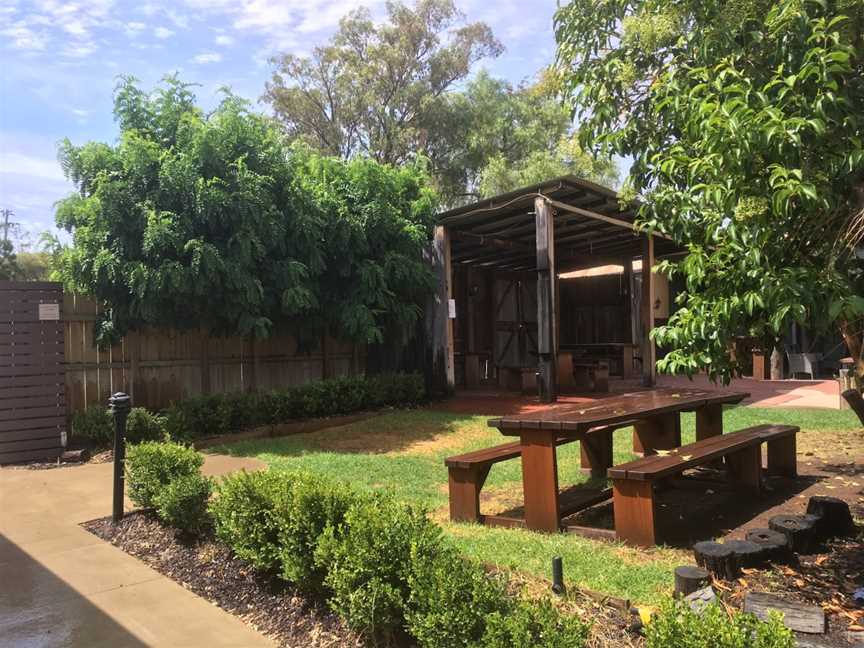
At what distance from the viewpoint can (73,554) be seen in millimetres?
4902

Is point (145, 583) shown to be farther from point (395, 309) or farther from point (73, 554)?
point (395, 309)

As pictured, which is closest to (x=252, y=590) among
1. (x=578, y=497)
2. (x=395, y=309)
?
(x=578, y=497)

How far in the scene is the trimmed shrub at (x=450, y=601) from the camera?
9.05 feet

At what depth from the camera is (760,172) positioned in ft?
9.23

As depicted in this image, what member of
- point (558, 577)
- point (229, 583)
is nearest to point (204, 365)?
point (229, 583)

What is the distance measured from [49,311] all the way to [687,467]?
7.56 metres

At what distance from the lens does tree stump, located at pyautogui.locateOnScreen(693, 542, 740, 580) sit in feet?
12.4

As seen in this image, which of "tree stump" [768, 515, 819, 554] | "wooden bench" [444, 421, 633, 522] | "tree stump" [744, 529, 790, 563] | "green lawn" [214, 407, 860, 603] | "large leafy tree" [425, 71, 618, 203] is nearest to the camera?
"tree stump" [744, 529, 790, 563]

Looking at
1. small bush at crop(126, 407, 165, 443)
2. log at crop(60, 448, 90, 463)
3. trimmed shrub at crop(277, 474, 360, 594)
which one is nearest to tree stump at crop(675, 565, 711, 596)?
trimmed shrub at crop(277, 474, 360, 594)

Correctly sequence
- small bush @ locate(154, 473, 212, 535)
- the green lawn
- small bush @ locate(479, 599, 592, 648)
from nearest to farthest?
1. small bush @ locate(479, 599, 592, 648)
2. the green lawn
3. small bush @ locate(154, 473, 212, 535)

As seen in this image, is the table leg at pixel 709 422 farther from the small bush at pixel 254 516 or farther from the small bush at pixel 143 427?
the small bush at pixel 143 427

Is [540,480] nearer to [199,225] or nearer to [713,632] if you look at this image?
[713,632]

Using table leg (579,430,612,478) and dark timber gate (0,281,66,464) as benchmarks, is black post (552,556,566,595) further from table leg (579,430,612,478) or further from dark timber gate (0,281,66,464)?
dark timber gate (0,281,66,464)

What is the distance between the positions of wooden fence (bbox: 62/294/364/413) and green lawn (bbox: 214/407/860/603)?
6.32 feet
